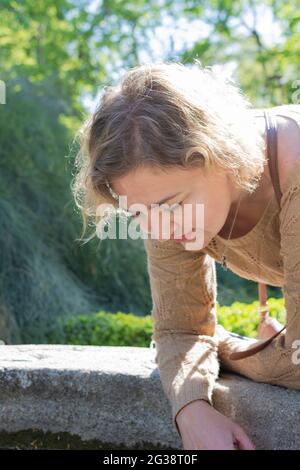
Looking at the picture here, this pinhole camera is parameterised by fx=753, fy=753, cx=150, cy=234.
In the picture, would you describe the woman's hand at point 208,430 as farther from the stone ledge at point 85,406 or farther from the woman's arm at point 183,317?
the stone ledge at point 85,406

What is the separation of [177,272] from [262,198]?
0.34 m

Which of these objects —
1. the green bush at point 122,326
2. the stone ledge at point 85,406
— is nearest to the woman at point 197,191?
the stone ledge at point 85,406

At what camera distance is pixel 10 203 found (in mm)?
5535

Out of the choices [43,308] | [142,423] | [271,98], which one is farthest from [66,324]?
[271,98]

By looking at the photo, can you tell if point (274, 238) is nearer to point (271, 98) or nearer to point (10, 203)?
point (10, 203)

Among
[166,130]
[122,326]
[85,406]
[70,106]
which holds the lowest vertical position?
[122,326]

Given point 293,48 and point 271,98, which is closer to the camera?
point 293,48

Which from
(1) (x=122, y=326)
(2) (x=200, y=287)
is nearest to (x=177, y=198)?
(2) (x=200, y=287)

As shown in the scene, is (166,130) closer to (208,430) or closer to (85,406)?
(208,430)

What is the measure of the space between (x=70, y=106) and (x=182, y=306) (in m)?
5.44

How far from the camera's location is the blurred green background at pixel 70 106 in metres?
5.22

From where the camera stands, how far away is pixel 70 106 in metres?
7.33
